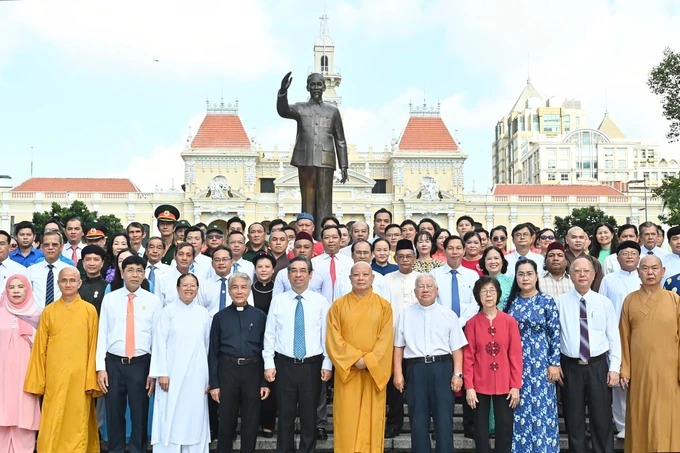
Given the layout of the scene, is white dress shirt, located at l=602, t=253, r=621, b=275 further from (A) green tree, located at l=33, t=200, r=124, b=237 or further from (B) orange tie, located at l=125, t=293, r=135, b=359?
(A) green tree, located at l=33, t=200, r=124, b=237

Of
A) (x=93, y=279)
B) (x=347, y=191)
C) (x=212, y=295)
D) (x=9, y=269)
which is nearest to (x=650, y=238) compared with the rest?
(x=212, y=295)

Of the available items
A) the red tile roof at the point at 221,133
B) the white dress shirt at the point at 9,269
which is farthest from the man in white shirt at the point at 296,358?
the red tile roof at the point at 221,133

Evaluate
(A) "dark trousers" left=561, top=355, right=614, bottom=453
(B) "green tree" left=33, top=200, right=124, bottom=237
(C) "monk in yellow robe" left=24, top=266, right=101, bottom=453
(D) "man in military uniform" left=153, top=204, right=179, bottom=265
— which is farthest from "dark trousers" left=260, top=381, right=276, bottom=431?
(B) "green tree" left=33, top=200, right=124, bottom=237

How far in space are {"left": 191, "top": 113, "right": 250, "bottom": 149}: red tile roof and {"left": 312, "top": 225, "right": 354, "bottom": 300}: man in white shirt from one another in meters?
45.0

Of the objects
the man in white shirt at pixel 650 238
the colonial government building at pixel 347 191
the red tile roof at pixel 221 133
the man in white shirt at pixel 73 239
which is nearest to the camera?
the man in white shirt at pixel 650 238

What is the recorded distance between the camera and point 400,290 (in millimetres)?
5867

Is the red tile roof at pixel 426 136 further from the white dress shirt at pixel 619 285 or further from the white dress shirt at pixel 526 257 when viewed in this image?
the white dress shirt at pixel 619 285

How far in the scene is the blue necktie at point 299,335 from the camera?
524 centimetres

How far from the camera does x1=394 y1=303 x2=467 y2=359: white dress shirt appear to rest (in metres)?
5.16

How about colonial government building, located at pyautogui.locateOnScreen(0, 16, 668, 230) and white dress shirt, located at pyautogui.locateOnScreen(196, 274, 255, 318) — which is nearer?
white dress shirt, located at pyautogui.locateOnScreen(196, 274, 255, 318)

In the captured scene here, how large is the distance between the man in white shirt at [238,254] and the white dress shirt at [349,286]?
2.88 ft

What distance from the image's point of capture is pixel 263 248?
729 cm

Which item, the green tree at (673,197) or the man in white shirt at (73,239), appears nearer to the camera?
the man in white shirt at (73,239)

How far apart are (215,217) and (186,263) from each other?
139 ft
